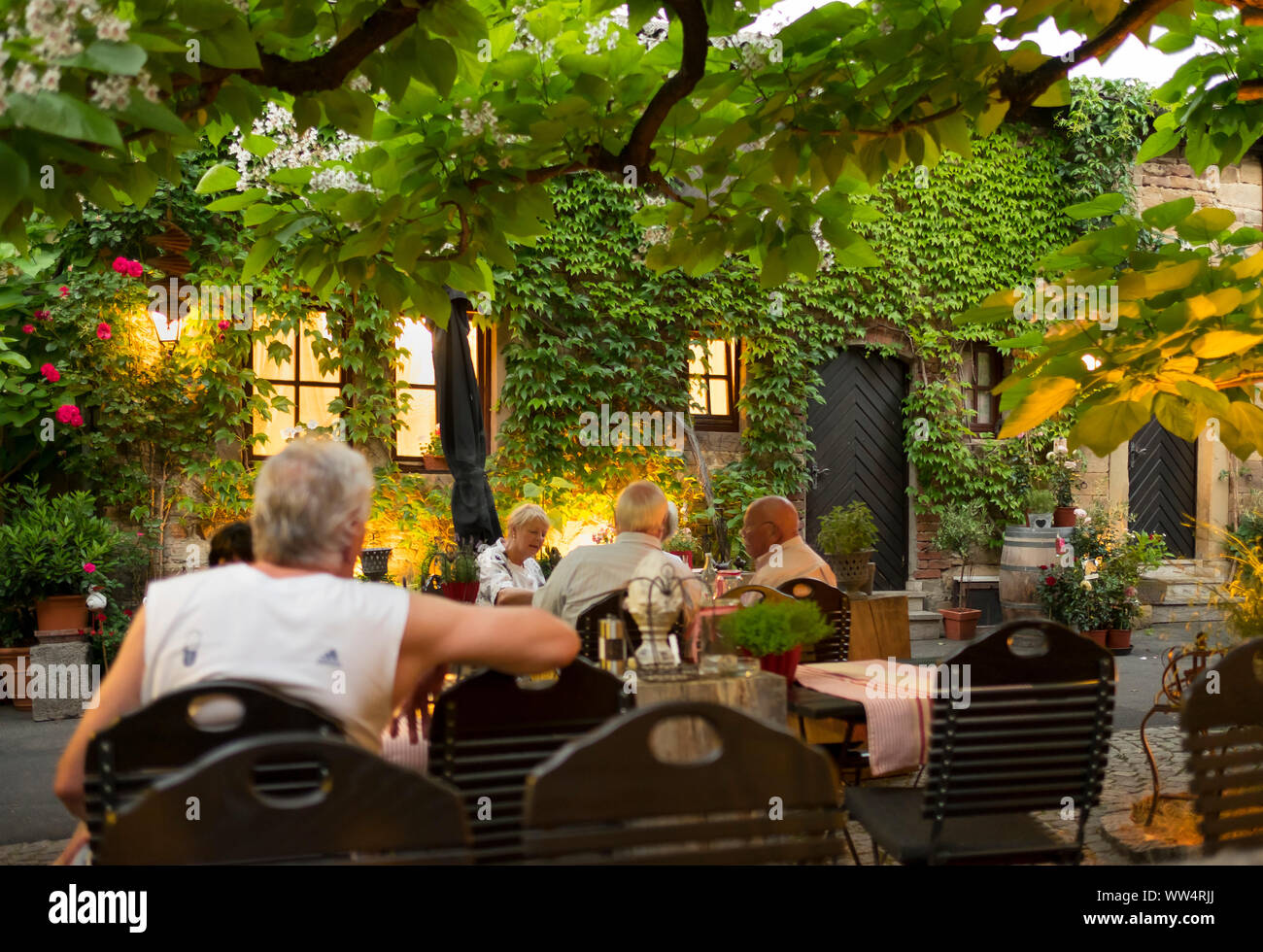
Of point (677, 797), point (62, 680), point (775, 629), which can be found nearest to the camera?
point (677, 797)

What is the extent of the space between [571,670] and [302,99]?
1.79m

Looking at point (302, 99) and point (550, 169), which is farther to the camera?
point (550, 169)

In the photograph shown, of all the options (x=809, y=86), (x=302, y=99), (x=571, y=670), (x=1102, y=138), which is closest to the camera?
(x=571, y=670)

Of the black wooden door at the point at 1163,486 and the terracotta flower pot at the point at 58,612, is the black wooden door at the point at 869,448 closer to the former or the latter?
the black wooden door at the point at 1163,486

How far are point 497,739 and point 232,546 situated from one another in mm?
1533

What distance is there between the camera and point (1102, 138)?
35.9 feet

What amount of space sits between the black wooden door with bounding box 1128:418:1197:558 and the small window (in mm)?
1716

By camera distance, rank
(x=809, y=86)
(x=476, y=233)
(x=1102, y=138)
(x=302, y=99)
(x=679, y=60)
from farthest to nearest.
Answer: (x=1102, y=138)
(x=476, y=233)
(x=679, y=60)
(x=809, y=86)
(x=302, y=99)

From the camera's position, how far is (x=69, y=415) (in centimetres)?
700

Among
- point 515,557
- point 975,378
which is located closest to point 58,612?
point 515,557

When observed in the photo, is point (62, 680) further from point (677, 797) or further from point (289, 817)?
point (677, 797)
